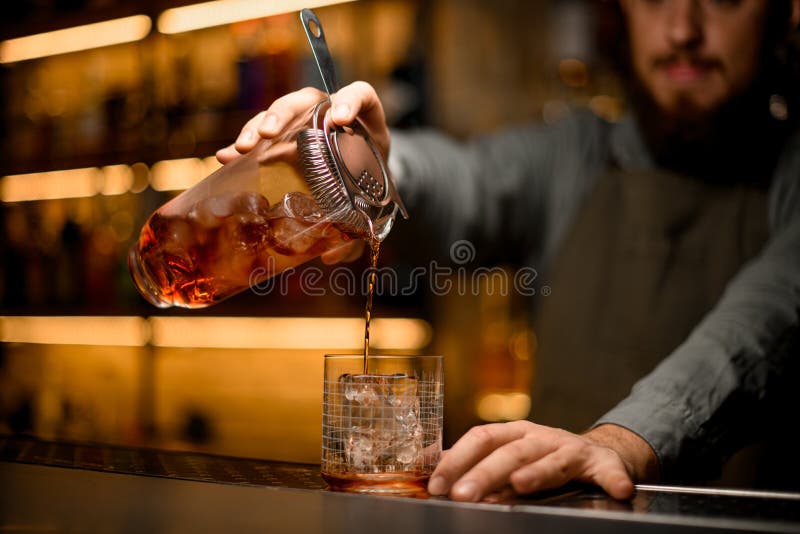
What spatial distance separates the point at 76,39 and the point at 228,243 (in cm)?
282

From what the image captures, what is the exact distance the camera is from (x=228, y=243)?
2.86ft

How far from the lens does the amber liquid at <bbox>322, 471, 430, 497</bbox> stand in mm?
754

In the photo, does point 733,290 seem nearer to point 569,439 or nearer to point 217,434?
point 569,439

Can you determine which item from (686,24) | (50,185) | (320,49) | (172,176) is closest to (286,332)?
(172,176)

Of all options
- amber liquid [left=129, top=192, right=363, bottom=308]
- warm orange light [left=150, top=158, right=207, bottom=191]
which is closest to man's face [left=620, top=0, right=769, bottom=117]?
amber liquid [left=129, top=192, right=363, bottom=308]

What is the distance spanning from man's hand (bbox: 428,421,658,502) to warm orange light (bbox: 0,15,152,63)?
2.67m

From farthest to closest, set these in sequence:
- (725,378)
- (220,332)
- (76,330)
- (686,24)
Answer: (76,330) < (220,332) < (686,24) < (725,378)

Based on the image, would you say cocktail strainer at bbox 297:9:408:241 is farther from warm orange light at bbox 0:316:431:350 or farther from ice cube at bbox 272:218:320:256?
warm orange light at bbox 0:316:431:350

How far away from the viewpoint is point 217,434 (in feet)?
9.77

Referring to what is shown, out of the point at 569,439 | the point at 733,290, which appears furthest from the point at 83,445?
the point at 733,290

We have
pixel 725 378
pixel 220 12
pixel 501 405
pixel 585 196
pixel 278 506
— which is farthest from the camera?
pixel 220 12

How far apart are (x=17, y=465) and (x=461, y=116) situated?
1.88m

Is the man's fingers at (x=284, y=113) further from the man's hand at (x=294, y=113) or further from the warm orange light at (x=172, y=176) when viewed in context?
the warm orange light at (x=172, y=176)

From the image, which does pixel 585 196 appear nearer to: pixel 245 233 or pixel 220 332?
pixel 245 233
